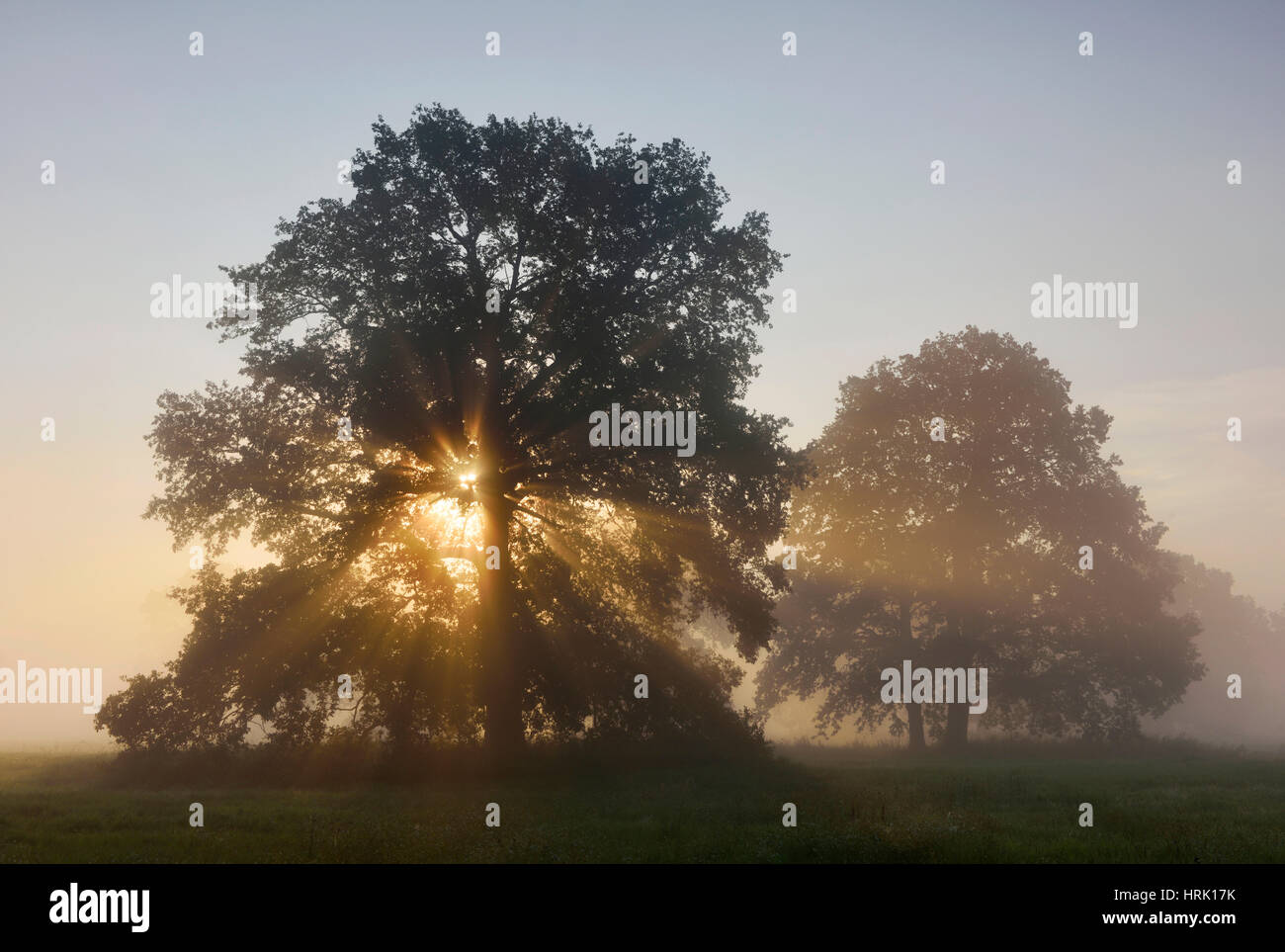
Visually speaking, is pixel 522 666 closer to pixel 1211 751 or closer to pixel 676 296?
pixel 676 296

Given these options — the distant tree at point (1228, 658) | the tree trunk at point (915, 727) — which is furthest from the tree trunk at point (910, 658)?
the distant tree at point (1228, 658)

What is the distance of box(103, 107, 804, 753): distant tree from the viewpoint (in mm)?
27844

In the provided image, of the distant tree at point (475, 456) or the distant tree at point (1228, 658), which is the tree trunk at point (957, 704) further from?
the distant tree at point (1228, 658)

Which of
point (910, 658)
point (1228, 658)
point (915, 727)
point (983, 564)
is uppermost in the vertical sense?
point (983, 564)

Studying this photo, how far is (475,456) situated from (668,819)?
1450 cm

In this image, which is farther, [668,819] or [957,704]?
[957,704]

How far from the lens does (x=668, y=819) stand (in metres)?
17.4

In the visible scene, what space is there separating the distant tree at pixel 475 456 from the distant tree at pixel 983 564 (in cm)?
1730

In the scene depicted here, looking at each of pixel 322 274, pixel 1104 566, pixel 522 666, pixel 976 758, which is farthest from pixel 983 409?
pixel 322 274

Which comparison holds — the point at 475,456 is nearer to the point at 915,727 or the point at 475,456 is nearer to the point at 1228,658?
the point at 915,727

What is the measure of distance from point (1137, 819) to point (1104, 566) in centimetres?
3059

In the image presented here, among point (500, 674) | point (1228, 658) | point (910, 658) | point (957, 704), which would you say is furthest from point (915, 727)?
point (1228, 658)
